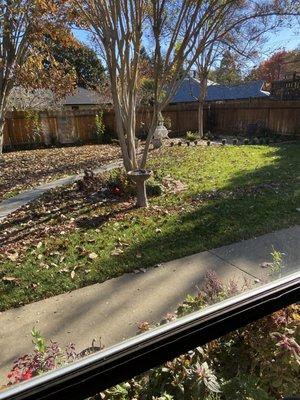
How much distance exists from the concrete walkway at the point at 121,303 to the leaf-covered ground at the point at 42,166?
4.64 meters

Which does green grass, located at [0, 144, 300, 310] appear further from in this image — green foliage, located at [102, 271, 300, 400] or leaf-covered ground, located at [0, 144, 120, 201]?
leaf-covered ground, located at [0, 144, 120, 201]

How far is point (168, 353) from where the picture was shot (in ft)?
2.92

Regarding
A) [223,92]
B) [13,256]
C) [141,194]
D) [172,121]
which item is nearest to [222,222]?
[141,194]

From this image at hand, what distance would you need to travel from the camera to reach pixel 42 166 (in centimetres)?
1088

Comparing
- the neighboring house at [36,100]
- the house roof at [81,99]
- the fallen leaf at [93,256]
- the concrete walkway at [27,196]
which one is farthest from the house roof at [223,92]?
the fallen leaf at [93,256]

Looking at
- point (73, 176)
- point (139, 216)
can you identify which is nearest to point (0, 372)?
point (139, 216)

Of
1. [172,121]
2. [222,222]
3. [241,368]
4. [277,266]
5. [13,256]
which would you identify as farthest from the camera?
[172,121]

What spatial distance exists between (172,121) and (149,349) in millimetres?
19953

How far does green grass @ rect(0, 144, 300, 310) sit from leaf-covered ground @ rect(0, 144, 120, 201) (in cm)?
321

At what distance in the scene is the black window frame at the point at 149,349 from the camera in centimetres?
74

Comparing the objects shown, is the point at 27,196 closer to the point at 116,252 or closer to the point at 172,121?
the point at 116,252

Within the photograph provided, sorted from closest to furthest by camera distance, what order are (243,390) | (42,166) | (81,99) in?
(243,390), (42,166), (81,99)

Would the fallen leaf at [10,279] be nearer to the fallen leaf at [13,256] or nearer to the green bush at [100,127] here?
the fallen leaf at [13,256]

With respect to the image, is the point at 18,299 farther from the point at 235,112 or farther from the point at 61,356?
the point at 235,112
